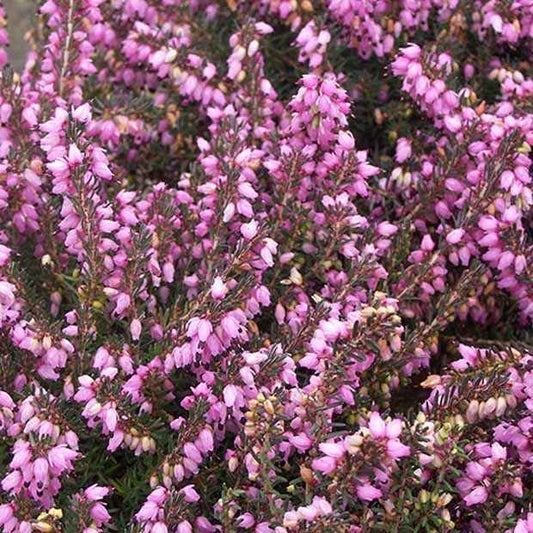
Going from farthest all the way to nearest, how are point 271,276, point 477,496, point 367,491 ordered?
point 271,276, point 477,496, point 367,491

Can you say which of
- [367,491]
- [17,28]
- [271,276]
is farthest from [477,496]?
[17,28]

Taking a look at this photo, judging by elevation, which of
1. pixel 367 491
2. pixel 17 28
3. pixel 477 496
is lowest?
pixel 17 28

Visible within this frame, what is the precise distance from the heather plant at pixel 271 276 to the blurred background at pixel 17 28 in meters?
4.39

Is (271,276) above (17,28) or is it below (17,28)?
above

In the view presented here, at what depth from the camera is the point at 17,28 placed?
30.1 feet

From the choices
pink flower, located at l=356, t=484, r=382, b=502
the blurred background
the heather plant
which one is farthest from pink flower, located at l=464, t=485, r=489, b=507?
the blurred background

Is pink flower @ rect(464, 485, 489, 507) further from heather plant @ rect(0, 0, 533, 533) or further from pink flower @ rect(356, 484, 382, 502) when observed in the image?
pink flower @ rect(356, 484, 382, 502)

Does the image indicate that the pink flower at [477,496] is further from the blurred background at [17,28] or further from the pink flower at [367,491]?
the blurred background at [17,28]

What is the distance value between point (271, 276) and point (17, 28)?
661 cm

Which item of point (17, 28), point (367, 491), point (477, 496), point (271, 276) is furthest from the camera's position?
point (17, 28)

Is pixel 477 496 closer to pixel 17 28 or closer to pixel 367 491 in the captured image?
pixel 367 491

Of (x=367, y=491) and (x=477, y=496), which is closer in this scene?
(x=367, y=491)

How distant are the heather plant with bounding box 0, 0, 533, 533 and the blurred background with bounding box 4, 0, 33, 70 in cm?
439

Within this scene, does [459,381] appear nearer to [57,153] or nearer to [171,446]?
[171,446]
